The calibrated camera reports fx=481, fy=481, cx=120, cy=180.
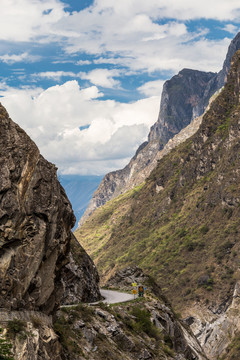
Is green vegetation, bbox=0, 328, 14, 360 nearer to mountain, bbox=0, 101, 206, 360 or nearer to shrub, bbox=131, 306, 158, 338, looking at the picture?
mountain, bbox=0, 101, 206, 360

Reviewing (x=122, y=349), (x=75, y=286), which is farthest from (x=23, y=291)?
(x=75, y=286)

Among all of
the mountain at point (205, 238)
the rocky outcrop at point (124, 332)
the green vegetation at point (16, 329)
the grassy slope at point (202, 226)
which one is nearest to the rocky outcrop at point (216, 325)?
the mountain at point (205, 238)

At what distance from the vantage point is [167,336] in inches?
2050

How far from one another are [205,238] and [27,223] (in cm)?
12886

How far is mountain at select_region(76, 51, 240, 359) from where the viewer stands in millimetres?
121562

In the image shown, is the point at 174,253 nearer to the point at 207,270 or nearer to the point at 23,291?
the point at 207,270

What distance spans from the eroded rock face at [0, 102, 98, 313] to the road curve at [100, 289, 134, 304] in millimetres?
30188

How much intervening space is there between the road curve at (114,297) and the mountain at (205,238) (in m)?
42.6

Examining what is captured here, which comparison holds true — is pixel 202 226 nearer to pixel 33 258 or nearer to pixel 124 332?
pixel 124 332

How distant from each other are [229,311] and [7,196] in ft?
328

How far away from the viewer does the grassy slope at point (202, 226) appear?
133125mm

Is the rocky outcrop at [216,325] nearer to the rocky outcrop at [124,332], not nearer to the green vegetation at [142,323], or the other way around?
the rocky outcrop at [124,332]

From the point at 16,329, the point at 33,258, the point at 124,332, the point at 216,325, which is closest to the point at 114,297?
the point at 124,332

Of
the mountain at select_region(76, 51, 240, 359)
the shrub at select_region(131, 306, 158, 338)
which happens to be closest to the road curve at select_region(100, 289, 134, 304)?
the shrub at select_region(131, 306, 158, 338)
